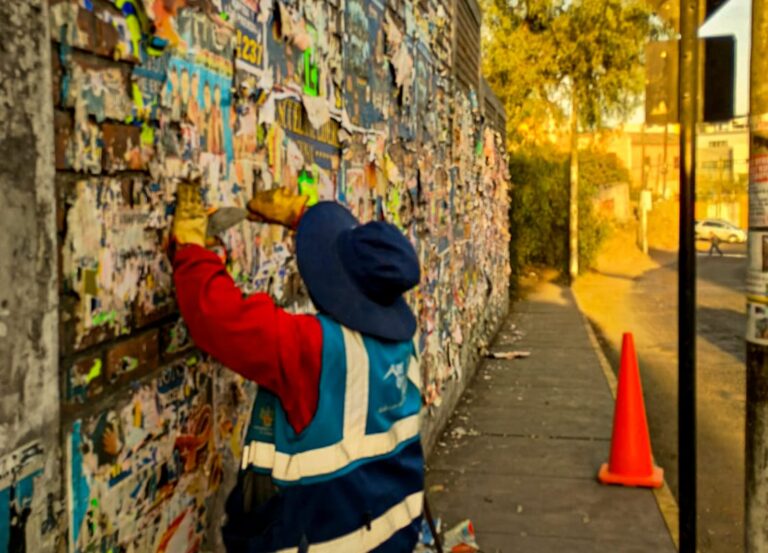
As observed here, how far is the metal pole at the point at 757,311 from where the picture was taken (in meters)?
3.95

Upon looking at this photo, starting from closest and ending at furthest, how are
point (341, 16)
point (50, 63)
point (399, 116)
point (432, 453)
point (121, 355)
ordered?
point (50, 63), point (121, 355), point (341, 16), point (399, 116), point (432, 453)

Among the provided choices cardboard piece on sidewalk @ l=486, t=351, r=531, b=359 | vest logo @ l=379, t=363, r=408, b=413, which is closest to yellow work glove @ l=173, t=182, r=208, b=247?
vest logo @ l=379, t=363, r=408, b=413

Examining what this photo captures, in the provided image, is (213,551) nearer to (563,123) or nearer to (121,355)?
(121,355)

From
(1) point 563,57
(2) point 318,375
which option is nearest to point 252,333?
(2) point 318,375

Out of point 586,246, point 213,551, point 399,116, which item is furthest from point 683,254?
point 586,246

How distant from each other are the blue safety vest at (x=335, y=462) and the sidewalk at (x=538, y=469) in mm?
2630

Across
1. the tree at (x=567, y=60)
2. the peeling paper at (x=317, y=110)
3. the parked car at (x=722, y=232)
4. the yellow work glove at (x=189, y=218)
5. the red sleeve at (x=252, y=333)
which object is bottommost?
the parked car at (x=722, y=232)

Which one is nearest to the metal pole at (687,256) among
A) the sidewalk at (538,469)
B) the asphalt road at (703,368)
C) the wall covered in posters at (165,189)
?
the sidewalk at (538,469)

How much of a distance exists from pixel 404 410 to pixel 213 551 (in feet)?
2.57

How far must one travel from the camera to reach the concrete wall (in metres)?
1.62

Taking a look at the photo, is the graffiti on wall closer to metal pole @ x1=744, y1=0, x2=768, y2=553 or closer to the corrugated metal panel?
metal pole @ x1=744, y1=0, x2=768, y2=553

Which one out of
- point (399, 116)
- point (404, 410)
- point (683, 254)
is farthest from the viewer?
point (399, 116)

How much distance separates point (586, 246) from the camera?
1021 inches

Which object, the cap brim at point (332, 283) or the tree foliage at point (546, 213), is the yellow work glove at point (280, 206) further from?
the tree foliage at point (546, 213)
